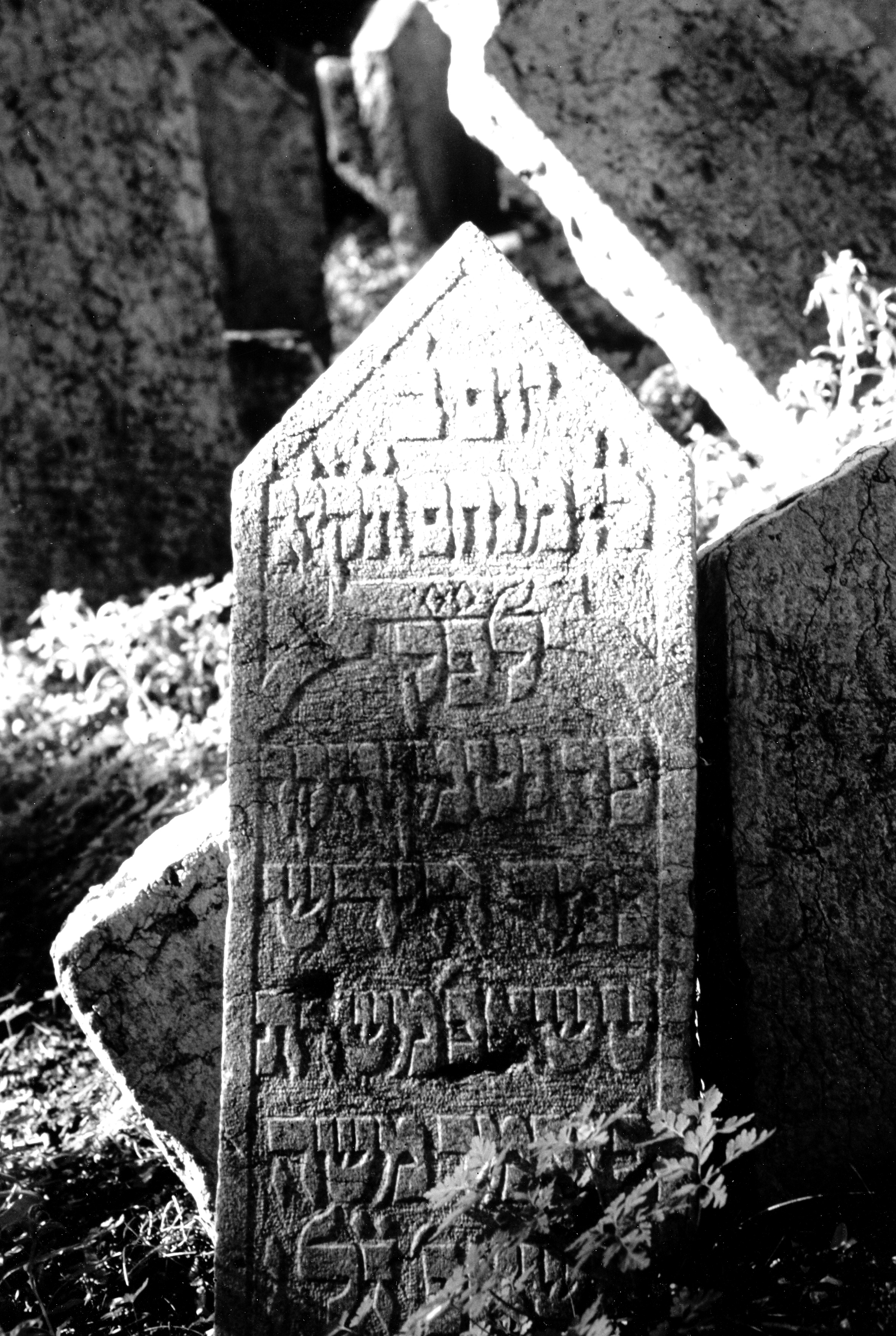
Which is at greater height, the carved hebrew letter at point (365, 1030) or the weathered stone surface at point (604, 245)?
the weathered stone surface at point (604, 245)

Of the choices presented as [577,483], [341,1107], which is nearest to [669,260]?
[577,483]

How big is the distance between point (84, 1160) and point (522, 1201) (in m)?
1.07

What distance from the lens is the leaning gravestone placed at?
1.79 meters

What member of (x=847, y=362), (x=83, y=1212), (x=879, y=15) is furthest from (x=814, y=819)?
(x=879, y=15)

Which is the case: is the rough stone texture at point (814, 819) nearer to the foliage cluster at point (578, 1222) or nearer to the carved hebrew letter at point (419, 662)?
the foliage cluster at point (578, 1222)

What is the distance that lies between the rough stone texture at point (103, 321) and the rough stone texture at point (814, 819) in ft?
8.07

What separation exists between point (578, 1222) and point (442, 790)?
0.55 meters

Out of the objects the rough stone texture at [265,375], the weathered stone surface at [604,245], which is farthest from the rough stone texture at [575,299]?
the weathered stone surface at [604,245]

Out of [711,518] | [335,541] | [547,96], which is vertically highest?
[547,96]

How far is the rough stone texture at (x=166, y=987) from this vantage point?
6.86 ft

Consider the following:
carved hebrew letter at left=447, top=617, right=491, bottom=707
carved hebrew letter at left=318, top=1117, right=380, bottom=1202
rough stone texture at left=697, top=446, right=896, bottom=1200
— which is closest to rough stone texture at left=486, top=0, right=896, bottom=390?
rough stone texture at left=697, top=446, right=896, bottom=1200

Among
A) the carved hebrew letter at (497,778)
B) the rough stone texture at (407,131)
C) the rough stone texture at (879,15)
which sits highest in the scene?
the rough stone texture at (407,131)

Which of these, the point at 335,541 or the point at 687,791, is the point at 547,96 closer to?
the point at 335,541

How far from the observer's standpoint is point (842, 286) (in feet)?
10.0
